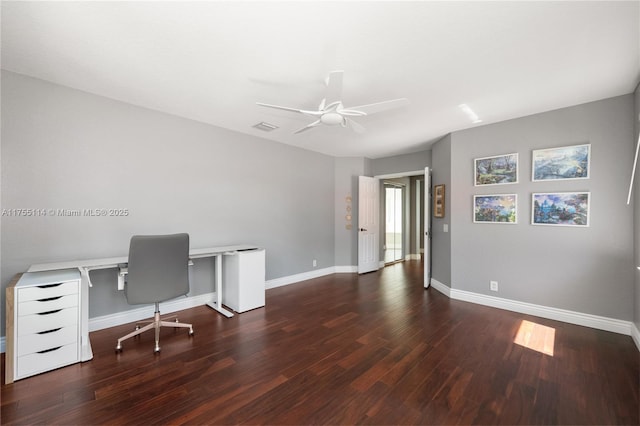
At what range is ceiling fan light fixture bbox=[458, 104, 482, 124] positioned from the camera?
3.10m

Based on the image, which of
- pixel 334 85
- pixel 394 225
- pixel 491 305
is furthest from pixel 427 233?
pixel 334 85

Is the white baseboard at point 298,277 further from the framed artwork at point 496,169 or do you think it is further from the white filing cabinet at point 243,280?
the framed artwork at point 496,169

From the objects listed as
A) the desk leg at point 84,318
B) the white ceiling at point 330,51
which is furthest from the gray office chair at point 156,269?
the white ceiling at point 330,51

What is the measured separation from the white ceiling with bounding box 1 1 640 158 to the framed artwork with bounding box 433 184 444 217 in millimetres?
1478

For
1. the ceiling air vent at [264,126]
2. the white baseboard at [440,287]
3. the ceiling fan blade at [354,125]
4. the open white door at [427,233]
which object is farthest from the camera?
the open white door at [427,233]

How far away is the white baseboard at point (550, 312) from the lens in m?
2.88

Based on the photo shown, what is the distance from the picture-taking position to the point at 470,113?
10.9ft

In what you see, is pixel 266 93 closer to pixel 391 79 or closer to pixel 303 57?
pixel 303 57

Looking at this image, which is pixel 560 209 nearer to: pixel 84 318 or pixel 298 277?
pixel 298 277

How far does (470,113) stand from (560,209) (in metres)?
1.58

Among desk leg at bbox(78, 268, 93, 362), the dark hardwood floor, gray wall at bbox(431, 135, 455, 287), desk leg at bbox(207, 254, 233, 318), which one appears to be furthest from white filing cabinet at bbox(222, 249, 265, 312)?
gray wall at bbox(431, 135, 455, 287)

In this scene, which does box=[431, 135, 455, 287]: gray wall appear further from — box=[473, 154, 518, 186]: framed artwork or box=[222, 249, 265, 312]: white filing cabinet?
box=[222, 249, 265, 312]: white filing cabinet

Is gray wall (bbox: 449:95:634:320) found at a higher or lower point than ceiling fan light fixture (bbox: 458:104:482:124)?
lower

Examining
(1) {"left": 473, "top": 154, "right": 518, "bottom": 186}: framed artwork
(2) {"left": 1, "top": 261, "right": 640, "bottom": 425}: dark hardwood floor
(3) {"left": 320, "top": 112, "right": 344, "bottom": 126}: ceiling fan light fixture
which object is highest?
(3) {"left": 320, "top": 112, "right": 344, "bottom": 126}: ceiling fan light fixture
